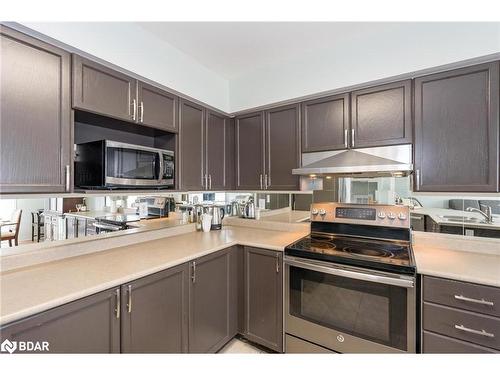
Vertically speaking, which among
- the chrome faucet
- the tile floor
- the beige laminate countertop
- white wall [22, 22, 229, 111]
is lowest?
the tile floor

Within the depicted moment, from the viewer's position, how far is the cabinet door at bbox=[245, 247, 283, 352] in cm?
182

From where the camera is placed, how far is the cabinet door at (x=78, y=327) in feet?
3.09

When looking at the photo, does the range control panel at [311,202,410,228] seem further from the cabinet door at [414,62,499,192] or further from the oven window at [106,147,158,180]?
the oven window at [106,147,158,180]

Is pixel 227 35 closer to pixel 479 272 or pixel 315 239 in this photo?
pixel 315 239

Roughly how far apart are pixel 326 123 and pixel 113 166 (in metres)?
1.75

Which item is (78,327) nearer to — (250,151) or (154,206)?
(154,206)

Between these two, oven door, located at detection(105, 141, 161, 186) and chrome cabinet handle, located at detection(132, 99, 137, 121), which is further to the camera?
chrome cabinet handle, located at detection(132, 99, 137, 121)

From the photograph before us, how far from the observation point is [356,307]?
5.09 ft

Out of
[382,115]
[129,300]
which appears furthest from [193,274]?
[382,115]

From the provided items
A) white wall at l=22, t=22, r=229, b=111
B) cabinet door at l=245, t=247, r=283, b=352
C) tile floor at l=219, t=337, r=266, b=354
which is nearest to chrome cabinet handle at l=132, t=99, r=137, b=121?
white wall at l=22, t=22, r=229, b=111

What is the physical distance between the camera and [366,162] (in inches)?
70.6

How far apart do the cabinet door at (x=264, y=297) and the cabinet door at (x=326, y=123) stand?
104 cm

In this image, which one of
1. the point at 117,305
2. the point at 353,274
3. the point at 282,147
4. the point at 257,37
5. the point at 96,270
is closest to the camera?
the point at 117,305
